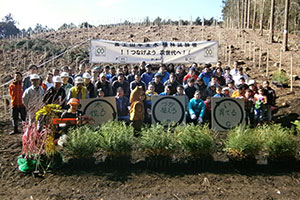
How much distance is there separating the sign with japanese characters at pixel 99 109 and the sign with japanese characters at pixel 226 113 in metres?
2.59

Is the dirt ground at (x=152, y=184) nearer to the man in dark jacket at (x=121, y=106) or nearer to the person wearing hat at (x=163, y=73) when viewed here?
the man in dark jacket at (x=121, y=106)

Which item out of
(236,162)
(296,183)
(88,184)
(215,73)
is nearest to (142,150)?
(88,184)

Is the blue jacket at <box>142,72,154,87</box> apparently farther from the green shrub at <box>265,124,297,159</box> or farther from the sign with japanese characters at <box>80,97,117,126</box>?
the green shrub at <box>265,124,297,159</box>

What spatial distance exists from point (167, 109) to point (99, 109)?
5.64 ft

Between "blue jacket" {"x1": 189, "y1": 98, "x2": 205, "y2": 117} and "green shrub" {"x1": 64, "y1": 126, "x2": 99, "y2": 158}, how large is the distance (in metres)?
3.31

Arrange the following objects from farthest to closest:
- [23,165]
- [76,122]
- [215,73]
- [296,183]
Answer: [215,73] → [76,122] → [23,165] → [296,183]

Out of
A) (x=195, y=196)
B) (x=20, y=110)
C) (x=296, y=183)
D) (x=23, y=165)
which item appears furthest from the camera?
(x=20, y=110)

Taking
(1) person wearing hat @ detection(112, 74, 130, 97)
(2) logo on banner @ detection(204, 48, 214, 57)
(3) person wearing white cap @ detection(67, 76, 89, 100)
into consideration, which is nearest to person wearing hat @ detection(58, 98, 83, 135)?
(3) person wearing white cap @ detection(67, 76, 89, 100)

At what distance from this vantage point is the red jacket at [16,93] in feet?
27.9

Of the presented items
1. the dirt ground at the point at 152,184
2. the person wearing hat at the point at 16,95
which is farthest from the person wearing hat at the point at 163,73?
the dirt ground at the point at 152,184

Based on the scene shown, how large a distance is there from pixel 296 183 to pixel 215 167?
1.40 m

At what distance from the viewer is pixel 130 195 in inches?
188

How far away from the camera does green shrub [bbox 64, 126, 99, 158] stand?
5.59 meters

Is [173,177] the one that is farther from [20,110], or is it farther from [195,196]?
[20,110]
